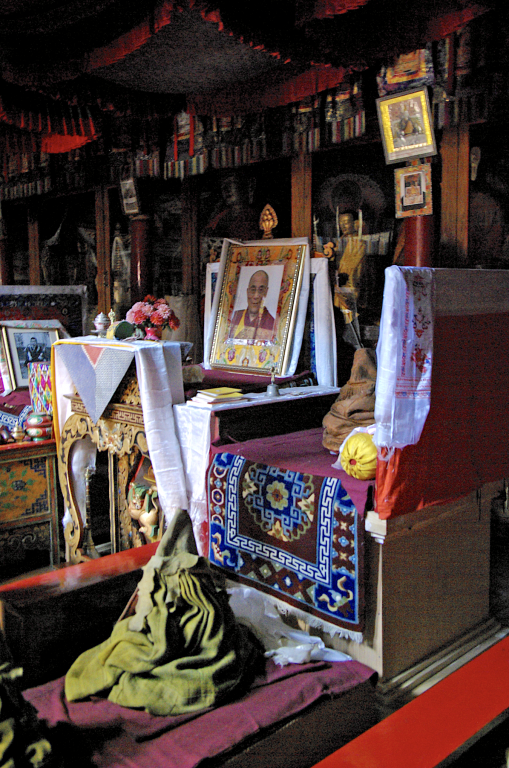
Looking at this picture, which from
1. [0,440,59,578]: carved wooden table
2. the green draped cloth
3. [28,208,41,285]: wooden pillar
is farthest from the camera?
[28,208,41,285]: wooden pillar

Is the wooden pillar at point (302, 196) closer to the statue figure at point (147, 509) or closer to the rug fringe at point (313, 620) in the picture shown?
the statue figure at point (147, 509)

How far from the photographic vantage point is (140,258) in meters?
6.62

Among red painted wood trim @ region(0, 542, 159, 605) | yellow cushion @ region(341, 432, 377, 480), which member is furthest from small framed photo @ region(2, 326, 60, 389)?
yellow cushion @ region(341, 432, 377, 480)

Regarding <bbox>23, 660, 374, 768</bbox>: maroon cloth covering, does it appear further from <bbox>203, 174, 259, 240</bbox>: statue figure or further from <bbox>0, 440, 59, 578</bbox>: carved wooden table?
<bbox>203, 174, 259, 240</bbox>: statue figure

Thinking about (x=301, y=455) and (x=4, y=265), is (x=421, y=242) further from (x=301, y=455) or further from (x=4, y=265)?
(x=4, y=265)

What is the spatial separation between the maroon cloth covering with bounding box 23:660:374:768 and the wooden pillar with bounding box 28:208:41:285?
7.27 metres

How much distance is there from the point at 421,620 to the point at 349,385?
135cm

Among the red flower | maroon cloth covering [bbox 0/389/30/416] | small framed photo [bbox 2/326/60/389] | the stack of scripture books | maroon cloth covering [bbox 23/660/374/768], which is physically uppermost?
the red flower

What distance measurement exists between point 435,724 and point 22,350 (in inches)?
180

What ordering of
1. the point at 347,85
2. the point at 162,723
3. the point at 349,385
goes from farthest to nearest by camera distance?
the point at 347,85
the point at 349,385
the point at 162,723

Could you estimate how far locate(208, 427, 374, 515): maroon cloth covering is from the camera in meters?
3.01

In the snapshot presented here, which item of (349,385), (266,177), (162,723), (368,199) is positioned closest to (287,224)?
(266,177)

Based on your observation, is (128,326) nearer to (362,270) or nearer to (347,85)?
(362,270)

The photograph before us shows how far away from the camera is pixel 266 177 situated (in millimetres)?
5684
